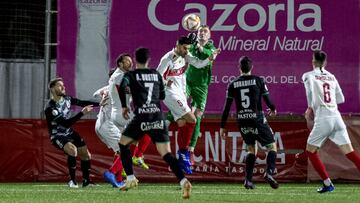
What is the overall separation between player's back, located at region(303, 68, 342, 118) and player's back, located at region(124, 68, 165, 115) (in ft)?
8.74

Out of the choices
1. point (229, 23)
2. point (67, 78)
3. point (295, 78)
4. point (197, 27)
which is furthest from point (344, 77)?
point (67, 78)

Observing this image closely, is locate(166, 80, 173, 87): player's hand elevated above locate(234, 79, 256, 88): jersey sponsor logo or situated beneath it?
situated beneath

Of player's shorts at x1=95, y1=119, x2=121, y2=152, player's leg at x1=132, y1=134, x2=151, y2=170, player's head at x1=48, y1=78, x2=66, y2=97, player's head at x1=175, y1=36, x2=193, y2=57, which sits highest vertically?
player's head at x1=175, y1=36, x2=193, y2=57

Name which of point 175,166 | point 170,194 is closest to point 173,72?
point 170,194

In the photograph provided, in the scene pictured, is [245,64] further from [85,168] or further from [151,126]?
[85,168]

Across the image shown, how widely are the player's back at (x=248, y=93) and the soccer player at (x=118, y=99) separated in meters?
1.91

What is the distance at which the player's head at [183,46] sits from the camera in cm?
1593

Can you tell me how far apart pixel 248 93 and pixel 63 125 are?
10.7ft

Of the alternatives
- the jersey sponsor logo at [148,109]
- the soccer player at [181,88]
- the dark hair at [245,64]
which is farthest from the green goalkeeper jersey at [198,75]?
the jersey sponsor logo at [148,109]

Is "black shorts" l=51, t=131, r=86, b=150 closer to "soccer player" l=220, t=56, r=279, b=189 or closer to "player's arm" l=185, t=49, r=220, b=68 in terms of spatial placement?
"player's arm" l=185, t=49, r=220, b=68

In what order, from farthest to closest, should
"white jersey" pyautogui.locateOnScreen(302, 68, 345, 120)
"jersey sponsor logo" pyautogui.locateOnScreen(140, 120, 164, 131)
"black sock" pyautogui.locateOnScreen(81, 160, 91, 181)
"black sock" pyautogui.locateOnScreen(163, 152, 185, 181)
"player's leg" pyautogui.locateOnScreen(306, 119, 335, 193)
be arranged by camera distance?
"black sock" pyautogui.locateOnScreen(81, 160, 91, 181) → "white jersey" pyautogui.locateOnScreen(302, 68, 345, 120) → "player's leg" pyautogui.locateOnScreen(306, 119, 335, 193) → "jersey sponsor logo" pyautogui.locateOnScreen(140, 120, 164, 131) → "black sock" pyautogui.locateOnScreen(163, 152, 185, 181)

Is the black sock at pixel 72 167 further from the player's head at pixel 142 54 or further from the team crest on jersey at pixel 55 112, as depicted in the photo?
the player's head at pixel 142 54

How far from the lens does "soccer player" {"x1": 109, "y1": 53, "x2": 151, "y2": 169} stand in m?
16.3

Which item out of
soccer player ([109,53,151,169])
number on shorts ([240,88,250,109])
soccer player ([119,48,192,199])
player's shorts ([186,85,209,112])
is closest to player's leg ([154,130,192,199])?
soccer player ([119,48,192,199])
